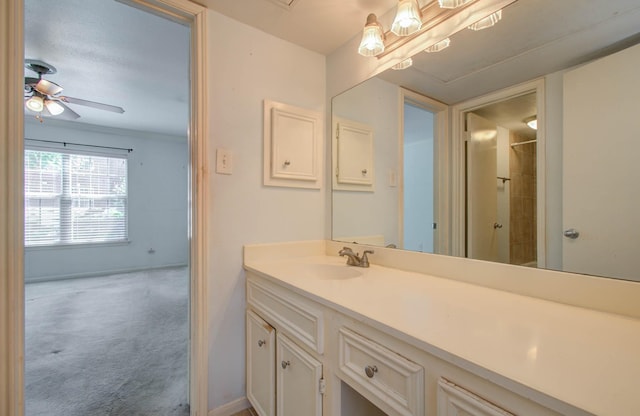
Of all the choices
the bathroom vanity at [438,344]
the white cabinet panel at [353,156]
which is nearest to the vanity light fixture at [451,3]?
the white cabinet panel at [353,156]

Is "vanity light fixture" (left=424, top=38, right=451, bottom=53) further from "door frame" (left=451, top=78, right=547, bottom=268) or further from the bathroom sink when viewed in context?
the bathroom sink

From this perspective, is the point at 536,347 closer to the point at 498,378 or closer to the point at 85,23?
the point at 498,378

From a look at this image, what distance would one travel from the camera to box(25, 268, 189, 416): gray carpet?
4.93 feet

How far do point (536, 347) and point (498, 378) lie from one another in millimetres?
159

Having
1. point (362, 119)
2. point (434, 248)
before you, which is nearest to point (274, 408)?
point (434, 248)

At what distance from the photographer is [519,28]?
0.96 m

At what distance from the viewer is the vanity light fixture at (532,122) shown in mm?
935

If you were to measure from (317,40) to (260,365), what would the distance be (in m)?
1.86

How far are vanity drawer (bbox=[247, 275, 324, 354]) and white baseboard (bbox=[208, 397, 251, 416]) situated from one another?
1.77 ft

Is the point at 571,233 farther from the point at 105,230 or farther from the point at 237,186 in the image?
the point at 105,230

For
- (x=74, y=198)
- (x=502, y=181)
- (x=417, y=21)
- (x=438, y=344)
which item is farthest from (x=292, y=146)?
(x=74, y=198)

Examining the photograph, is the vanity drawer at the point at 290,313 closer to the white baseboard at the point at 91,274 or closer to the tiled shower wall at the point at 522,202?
the tiled shower wall at the point at 522,202

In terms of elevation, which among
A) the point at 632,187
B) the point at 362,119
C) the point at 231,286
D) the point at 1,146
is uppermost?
the point at 362,119

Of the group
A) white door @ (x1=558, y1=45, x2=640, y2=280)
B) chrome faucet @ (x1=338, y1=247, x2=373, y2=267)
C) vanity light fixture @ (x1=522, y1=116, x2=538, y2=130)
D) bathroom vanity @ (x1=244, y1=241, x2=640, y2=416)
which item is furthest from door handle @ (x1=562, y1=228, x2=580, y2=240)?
chrome faucet @ (x1=338, y1=247, x2=373, y2=267)
